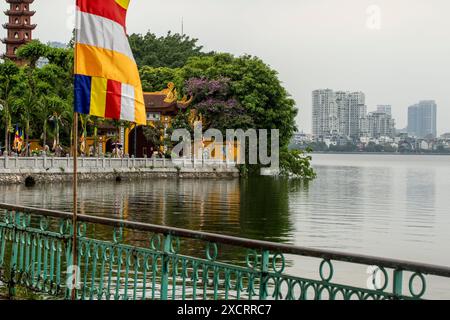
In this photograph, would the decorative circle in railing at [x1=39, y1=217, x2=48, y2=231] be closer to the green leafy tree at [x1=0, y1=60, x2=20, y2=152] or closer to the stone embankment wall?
the stone embankment wall

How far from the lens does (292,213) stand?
108 feet

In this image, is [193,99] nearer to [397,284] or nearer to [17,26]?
[17,26]

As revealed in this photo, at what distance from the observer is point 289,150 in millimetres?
69500

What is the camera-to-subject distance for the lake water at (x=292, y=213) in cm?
2364

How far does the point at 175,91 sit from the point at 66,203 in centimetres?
3841

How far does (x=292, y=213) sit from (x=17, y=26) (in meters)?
63.7

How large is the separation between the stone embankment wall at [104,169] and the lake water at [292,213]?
8.17 ft

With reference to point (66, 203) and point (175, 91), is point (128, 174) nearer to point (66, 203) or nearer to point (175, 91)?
point (175, 91)

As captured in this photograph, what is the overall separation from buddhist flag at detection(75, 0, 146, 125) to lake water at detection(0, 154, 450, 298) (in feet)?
44.8

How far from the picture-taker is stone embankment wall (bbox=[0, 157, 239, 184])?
47.9 meters

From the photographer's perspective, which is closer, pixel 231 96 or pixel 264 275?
pixel 264 275

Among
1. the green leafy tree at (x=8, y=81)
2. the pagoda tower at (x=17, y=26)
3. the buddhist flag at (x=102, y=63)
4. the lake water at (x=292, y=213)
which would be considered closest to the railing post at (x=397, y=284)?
the buddhist flag at (x=102, y=63)
